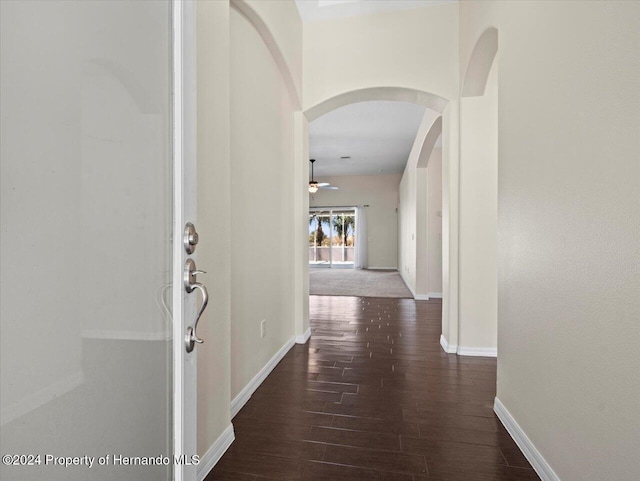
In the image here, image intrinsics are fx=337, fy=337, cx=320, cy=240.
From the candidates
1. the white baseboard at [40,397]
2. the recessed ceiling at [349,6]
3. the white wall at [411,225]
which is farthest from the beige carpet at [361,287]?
the white baseboard at [40,397]

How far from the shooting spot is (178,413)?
92cm

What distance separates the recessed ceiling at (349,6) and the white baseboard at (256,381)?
3.14 m

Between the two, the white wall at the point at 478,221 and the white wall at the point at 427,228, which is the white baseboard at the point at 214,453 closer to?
the white wall at the point at 478,221

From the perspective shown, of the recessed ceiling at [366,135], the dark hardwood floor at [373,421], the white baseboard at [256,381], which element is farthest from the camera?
the recessed ceiling at [366,135]

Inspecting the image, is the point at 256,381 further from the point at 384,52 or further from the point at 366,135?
the point at 366,135

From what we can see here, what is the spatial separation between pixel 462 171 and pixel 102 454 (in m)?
3.04

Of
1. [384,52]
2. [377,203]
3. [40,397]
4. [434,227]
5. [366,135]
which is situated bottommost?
[40,397]

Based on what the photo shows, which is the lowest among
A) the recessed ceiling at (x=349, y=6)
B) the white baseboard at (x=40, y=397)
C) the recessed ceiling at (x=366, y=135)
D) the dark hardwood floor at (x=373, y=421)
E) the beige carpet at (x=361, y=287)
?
the dark hardwood floor at (x=373, y=421)

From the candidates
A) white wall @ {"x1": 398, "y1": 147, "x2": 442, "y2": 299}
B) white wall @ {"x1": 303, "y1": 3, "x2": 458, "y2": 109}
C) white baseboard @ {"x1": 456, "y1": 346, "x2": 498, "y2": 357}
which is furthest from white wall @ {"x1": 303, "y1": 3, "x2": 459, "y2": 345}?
white wall @ {"x1": 398, "y1": 147, "x2": 442, "y2": 299}

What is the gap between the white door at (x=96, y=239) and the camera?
2.19ft

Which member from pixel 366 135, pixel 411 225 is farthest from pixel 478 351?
pixel 366 135

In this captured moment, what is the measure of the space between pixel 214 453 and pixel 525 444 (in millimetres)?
1506

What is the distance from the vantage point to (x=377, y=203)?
11023 millimetres

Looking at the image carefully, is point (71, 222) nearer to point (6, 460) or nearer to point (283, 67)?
point (6, 460)
